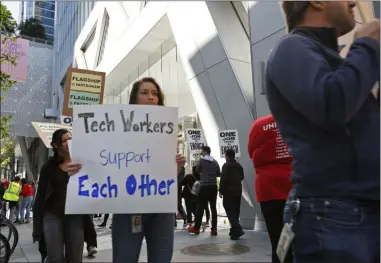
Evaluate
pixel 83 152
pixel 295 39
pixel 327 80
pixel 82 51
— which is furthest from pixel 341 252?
pixel 82 51

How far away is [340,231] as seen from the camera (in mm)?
1201

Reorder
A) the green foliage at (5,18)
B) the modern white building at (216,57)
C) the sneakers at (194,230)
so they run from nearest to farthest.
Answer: the green foliage at (5,18), the sneakers at (194,230), the modern white building at (216,57)

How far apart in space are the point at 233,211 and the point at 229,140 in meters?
2.36

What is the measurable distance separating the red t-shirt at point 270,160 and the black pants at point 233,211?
4.37 meters

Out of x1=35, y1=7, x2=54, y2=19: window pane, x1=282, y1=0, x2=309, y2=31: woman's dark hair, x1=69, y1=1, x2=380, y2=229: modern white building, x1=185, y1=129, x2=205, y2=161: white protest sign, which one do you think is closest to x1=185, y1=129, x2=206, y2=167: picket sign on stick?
x1=185, y1=129, x2=205, y2=161: white protest sign

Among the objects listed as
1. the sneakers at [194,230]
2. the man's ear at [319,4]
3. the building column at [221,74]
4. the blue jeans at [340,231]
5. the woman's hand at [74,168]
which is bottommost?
the sneakers at [194,230]

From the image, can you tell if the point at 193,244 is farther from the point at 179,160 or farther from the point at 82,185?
the point at 82,185

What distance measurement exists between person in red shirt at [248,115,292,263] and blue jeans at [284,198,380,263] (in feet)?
7.41

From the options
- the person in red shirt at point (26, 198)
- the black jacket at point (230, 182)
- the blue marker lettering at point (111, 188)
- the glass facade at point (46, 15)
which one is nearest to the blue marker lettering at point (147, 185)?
the blue marker lettering at point (111, 188)

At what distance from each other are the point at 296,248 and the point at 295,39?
0.70 m

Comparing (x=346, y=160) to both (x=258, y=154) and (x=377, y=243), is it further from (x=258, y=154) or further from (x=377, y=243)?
(x=258, y=154)

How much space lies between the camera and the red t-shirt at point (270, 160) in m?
3.51

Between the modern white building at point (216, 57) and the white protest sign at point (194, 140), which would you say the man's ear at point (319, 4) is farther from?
the white protest sign at point (194, 140)

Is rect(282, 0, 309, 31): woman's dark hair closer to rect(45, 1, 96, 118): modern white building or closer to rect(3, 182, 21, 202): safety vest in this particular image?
rect(3, 182, 21, 202): safety vest
